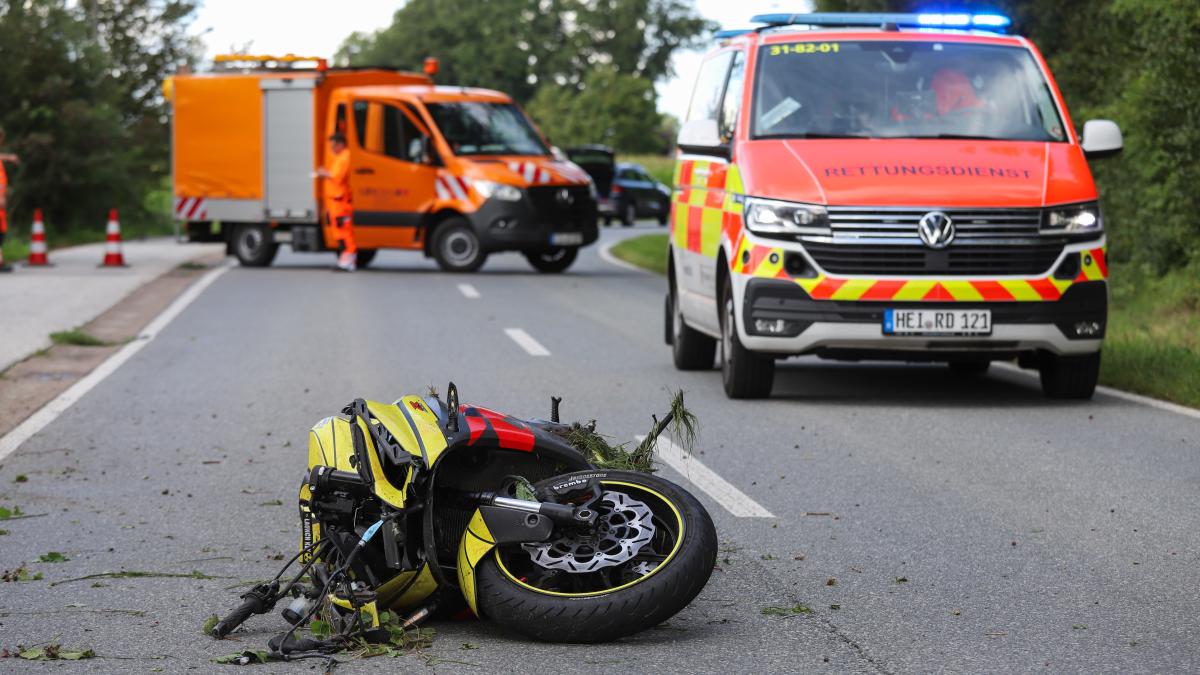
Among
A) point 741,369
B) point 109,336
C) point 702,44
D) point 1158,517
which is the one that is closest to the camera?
point 1158,517

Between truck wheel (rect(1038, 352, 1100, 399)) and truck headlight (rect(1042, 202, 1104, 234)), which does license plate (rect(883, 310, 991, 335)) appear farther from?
truck wheel (rect(1038, 352, 1100, 399))

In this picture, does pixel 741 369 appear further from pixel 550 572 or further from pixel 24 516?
pixel 550 572

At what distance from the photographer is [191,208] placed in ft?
95.6

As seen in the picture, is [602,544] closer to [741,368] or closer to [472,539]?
[472,539]

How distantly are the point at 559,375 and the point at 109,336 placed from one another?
518cm

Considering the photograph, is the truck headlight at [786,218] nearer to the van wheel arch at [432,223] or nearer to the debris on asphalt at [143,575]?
the debris on asphalt at [143,575]

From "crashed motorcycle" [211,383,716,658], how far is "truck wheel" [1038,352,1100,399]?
6.28 m

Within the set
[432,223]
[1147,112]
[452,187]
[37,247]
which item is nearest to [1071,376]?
[1147,112]

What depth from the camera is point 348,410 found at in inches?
229

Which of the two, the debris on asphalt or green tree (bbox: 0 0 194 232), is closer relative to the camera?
the debris on asphalt

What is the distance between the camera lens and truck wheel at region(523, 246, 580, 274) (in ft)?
88.2

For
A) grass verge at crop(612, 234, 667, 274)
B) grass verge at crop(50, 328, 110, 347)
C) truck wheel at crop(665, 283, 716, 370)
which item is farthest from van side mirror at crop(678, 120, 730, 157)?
grass verge at crop(612, 234, 667, 274)

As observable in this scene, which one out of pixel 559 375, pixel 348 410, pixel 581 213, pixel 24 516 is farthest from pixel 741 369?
pixel 581 213

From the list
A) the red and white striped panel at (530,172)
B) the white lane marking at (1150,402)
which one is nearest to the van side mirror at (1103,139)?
the white lane marking at (1150,402)
